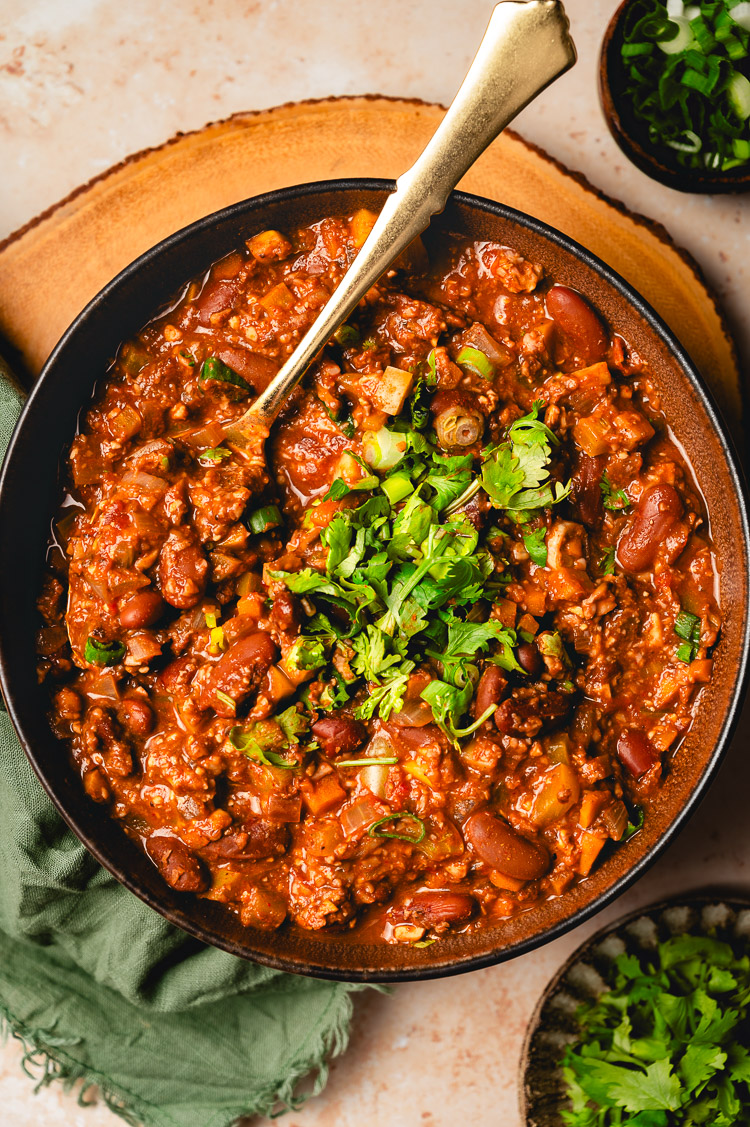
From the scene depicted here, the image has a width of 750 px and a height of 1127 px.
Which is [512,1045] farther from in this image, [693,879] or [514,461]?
[514,461]

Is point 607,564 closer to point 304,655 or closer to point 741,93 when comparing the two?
point 304,655

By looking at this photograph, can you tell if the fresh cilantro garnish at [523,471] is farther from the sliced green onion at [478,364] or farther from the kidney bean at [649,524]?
the kidney bean at [649,524]

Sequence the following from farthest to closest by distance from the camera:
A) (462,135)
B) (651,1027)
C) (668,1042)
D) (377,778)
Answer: (651,1027)
(668,1042)
(377,778)
(462,135)

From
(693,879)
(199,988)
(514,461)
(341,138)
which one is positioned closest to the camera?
(514,461)

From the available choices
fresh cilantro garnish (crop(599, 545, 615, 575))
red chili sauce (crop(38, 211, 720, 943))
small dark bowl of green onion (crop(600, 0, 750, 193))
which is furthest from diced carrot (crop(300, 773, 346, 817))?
small dark bowl of green onion (crop(600, 0, 750, 193))

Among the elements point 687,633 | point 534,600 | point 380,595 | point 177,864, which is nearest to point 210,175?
point 380,595

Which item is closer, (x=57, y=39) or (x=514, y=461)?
(x=514, y=461)

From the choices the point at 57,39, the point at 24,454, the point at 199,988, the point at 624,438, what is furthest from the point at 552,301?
the point at 199,988
